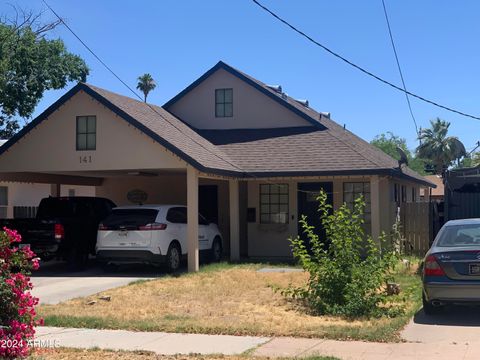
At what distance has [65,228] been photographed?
Answer: 15383mm

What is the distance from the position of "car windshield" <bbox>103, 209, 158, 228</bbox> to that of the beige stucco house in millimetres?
1060

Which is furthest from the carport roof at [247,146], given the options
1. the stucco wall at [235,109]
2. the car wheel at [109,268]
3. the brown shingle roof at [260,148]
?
the car wheel at [109,268]

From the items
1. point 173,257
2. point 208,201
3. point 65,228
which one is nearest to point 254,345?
point 173,257

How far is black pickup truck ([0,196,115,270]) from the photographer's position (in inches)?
590

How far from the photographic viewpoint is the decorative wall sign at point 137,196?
21.0 meters

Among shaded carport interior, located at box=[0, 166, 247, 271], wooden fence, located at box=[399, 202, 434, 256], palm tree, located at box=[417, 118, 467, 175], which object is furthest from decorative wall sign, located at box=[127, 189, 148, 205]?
palm tree, located at box=[417, 118, 467, 175]

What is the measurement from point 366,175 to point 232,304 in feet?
22.4

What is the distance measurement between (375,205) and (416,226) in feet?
9.94

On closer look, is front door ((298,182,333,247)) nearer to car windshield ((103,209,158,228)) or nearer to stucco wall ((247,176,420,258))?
stucco wall ((247,176,420,258))

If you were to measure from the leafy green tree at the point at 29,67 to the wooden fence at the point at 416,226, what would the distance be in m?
15.5

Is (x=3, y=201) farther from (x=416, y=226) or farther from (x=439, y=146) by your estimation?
(x=439, y=146)

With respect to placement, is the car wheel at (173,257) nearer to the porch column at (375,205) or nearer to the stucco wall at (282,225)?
the stucco wall at (282,225)

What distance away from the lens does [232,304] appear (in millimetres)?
10727

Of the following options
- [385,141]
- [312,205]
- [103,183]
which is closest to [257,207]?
[312,205]
